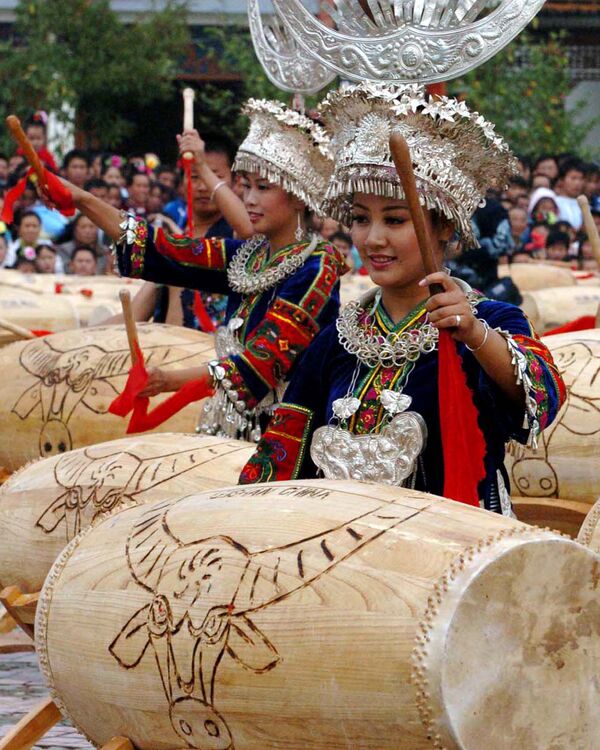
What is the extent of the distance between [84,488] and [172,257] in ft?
2.76

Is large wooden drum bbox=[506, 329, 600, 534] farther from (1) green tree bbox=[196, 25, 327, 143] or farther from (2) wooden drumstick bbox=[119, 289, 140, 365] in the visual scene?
(1) green tree bbox=[196, 25, 327, 143]

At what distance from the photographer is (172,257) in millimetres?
4812

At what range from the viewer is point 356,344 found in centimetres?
327

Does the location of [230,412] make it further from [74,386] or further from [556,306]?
[556,306]

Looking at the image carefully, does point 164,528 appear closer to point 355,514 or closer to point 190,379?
point 355,514

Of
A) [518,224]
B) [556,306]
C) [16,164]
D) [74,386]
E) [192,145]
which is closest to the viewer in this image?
[192,145]

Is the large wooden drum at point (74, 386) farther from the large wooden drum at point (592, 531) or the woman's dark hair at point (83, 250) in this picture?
the woman's dark hair at point (83, 250)

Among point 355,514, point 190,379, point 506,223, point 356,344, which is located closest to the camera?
point 355,514

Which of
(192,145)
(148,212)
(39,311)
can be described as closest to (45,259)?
(148,212)

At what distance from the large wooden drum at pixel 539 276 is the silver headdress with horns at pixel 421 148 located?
24.3ft

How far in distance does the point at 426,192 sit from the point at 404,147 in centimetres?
37

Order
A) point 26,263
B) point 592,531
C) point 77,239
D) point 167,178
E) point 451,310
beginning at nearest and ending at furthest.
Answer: point 451,310
point 592,531
point 26,263
point 77,239
point 167,178

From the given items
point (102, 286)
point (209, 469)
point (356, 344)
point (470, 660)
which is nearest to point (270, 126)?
point (209, 469)

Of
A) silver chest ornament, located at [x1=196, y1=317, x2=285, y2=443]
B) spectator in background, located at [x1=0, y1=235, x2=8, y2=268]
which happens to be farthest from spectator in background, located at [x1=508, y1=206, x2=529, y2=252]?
silver chest ornament, located at [x1=196, y1=317, x2=285, y2=443]
